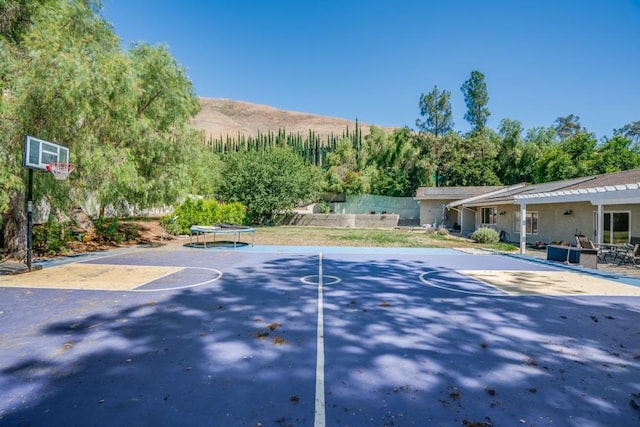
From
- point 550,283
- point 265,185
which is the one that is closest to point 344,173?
point 265,185

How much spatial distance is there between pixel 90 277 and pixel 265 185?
23022mm

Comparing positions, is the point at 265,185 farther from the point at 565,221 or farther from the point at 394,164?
the point at 565,221

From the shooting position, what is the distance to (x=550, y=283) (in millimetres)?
8633

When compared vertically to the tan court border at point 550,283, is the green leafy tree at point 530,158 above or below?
above

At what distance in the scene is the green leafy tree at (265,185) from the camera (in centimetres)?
3098

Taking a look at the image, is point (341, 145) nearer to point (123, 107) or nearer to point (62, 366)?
point (123, 107)

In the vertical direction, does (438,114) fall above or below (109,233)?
above

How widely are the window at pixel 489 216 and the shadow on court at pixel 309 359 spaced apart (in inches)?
717

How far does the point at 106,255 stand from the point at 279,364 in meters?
11.4

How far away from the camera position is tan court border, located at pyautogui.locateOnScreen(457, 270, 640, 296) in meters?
7.68

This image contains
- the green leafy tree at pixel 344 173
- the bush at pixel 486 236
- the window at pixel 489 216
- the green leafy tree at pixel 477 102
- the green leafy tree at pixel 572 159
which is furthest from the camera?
the green leafy tree at pixel 477 102

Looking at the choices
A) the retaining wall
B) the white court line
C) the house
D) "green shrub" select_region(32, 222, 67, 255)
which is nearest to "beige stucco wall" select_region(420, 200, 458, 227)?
the retaining wall

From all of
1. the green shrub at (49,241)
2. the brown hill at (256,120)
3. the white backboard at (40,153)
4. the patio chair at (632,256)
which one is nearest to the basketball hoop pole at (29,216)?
the white backboard at (40,153)

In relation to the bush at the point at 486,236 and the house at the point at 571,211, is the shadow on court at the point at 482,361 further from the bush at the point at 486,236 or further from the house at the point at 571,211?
the bush at the point at 486,236
